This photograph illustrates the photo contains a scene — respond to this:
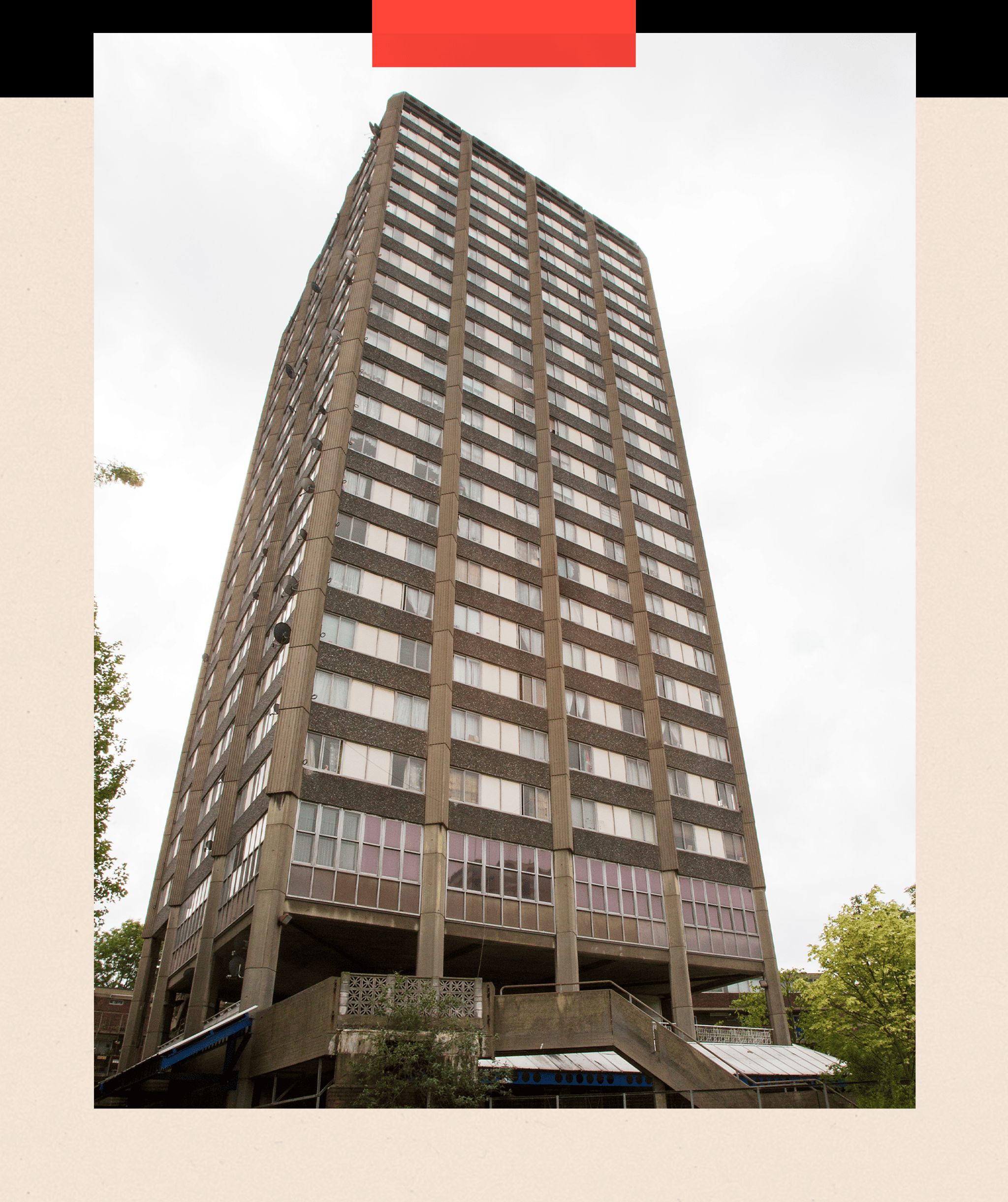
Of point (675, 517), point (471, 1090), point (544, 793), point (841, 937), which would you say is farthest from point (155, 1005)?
point (675, 517)

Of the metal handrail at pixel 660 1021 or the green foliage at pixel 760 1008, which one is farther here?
the green foliage at pixel 760 1008

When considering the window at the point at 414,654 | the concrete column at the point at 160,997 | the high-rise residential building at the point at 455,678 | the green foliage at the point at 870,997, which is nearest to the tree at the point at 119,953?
the high-rise residential building at the point at 455,678

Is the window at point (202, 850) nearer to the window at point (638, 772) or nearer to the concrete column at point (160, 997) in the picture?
the concrete column at point (160, 997)

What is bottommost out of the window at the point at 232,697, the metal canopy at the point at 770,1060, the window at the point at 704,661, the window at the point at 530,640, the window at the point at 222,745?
the metal canopy at the point at 770,1060

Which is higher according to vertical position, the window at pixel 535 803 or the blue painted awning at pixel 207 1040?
the window at pixel 535 803

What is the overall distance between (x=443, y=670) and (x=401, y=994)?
14084mm

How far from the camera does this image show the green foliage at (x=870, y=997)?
30.9m

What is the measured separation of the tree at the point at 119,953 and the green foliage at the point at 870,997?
59.7 meters

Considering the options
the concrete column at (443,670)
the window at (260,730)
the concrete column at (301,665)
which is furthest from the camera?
the window at (260,730)

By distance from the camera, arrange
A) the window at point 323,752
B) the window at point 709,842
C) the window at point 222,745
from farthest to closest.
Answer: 1. the window at point 222,745
2. the window at point 709,842
3. the window at point 323,752

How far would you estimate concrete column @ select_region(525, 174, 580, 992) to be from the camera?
32062mm

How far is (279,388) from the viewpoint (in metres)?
60.4

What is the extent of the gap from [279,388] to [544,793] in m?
39.5

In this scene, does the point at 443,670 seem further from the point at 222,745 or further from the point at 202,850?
the point at 202,850
